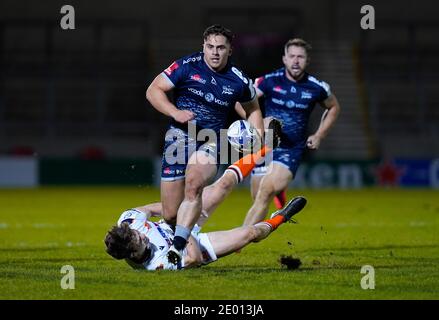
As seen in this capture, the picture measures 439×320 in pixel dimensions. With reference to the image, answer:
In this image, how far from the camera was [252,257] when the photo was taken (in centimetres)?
1077

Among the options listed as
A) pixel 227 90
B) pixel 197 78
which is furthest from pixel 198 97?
pixel 227 90

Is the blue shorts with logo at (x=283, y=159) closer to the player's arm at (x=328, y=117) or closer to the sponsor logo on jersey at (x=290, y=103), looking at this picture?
the player's arm at (x=328, y=117)

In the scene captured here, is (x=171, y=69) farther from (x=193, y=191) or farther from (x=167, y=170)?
(x=193, y=191)

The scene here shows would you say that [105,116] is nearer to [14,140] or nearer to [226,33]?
[14,140]

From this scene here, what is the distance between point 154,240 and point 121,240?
26.2 inches

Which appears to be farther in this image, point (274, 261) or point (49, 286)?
point (274, 261)

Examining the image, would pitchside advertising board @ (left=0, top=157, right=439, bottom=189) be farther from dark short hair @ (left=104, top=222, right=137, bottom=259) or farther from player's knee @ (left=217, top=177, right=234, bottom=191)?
dark short hair @ (left=104, top=222, right=137, bottom=259)

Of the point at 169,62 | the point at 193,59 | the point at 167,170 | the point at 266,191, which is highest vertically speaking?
the point at 169,62


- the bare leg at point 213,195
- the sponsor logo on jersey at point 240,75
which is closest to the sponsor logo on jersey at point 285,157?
the bare leg at point 213,195

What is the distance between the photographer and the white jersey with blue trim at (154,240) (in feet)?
29.6
